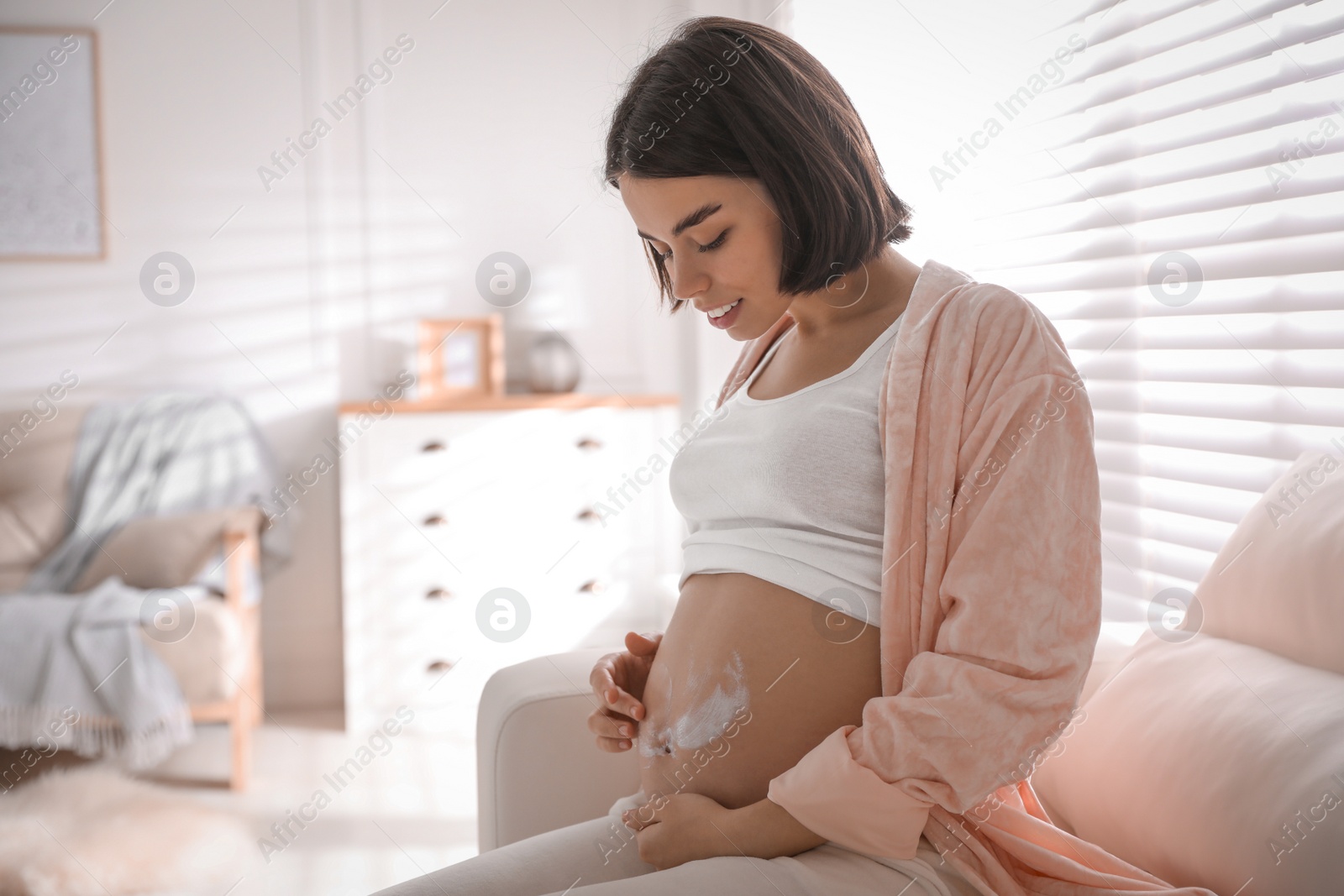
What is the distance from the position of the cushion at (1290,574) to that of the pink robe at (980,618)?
0.57 ft

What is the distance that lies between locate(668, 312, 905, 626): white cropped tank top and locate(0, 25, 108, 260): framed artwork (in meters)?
2.85

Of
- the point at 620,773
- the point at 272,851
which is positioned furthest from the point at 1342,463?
the point at 272,851

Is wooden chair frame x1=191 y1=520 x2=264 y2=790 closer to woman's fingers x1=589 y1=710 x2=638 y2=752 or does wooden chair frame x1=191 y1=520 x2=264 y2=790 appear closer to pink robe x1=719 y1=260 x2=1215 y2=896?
woman's fingers x1=589 y1=710 x2=638 y2=752

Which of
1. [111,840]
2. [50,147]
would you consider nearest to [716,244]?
[111,840]

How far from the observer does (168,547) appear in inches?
98.5

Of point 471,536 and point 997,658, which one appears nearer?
point 997,658

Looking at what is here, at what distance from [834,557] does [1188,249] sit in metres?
0.76

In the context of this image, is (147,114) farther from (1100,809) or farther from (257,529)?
(1100,809)

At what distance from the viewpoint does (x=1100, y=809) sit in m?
0.88

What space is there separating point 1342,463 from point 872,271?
49 centimetres

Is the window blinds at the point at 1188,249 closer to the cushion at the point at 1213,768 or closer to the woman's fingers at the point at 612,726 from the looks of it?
the cushion at the point at 1213,768

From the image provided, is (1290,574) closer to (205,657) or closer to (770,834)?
(770,834)

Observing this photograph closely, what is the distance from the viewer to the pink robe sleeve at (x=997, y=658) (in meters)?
0.76

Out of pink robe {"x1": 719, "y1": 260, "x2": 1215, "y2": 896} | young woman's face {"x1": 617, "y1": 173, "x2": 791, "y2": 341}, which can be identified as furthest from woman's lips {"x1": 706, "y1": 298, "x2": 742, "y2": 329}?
pink robe {"x1": 719, "y1": 260, "x2": 1215, "y2": 896}
